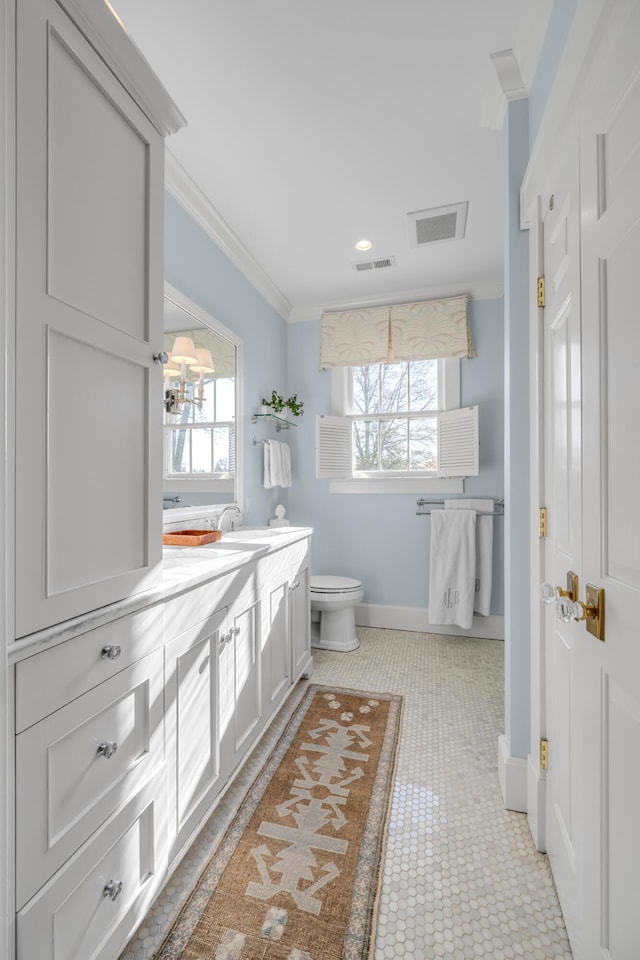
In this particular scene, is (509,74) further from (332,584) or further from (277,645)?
(332,584)

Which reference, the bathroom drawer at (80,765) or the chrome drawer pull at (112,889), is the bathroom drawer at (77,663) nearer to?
the bathroom drawer at (80,765)

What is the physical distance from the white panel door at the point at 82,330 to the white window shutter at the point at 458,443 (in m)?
2.53

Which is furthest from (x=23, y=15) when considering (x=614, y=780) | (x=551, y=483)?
(x=614, y=780)

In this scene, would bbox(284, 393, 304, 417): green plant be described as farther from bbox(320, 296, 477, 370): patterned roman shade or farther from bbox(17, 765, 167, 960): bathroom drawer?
bbox(17, 765, 167, 960): bathroom drawer

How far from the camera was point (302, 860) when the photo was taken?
1.36 meters

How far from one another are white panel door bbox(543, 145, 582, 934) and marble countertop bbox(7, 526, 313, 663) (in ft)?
3.40

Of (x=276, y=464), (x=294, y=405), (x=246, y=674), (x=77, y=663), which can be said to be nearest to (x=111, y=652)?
(x=77, y=663)

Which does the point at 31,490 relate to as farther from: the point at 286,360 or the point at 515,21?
the point at 286,360

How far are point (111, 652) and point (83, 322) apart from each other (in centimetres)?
72

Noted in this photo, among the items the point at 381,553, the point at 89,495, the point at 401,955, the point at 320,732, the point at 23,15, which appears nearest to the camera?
the point at 23,15

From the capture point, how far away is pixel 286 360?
3.76 m

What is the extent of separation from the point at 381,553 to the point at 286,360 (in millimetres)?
1798

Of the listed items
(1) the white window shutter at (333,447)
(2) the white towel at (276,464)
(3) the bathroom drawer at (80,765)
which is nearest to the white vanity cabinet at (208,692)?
(3) the bathroom drawer at (80,765)

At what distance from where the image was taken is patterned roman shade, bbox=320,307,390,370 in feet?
11.4
